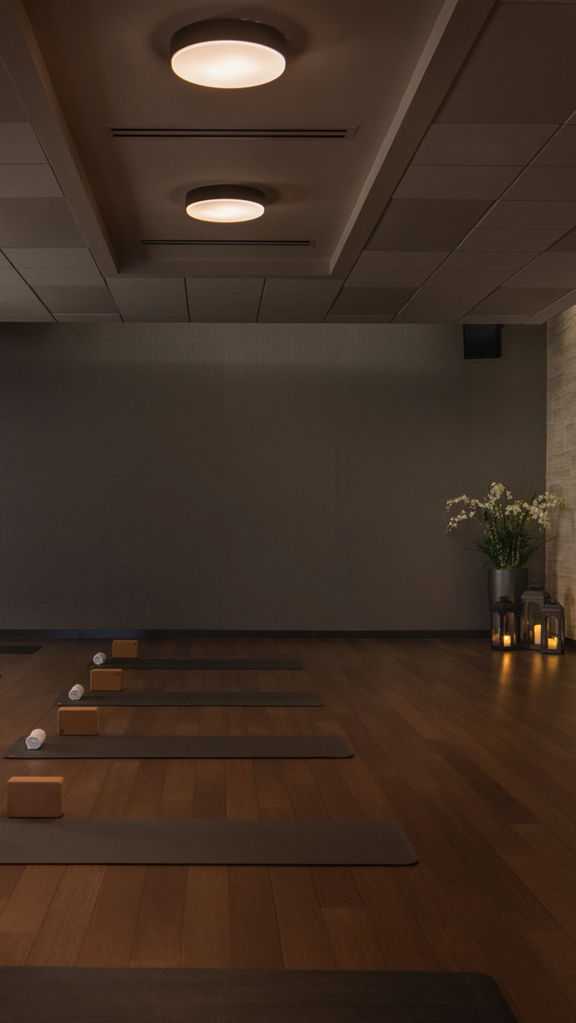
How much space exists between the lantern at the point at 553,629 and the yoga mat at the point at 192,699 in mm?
2595

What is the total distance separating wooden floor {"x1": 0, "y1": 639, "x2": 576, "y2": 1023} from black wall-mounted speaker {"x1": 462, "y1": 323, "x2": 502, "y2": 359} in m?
3.21

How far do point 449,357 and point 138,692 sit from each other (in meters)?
4.29

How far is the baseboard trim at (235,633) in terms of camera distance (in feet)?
28.4

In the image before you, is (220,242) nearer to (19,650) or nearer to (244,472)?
(244,472)

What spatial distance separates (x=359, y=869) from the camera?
3.03m

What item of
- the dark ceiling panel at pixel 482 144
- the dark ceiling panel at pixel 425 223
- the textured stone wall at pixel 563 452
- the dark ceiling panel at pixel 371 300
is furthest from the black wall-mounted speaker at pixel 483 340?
the dark ceiling panel at pixel 482 144

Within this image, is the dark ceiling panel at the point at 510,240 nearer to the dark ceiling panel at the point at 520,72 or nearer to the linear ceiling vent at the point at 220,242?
the linear ceiling vent at the point at 220,242

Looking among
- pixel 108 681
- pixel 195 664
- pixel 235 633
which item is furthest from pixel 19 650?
pixel 108 681

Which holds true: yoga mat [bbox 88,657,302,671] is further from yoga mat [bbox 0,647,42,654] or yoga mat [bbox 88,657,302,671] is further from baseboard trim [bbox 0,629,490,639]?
baseboard trim [bbox 0,629,490,639]

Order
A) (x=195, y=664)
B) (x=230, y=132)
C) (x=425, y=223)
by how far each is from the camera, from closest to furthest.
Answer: (x=230, y=132), (x=425, y=223), (x=195, y=664)

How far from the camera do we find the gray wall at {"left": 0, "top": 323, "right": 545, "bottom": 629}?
28.6 feet

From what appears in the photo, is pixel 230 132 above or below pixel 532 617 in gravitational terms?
above

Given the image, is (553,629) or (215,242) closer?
(215,242)

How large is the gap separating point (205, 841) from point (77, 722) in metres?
1.67
